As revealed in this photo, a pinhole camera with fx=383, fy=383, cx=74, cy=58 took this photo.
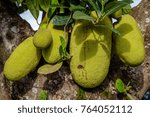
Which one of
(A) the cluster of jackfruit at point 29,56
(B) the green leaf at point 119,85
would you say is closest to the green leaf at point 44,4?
(A) the cluster of jackfruit at point 29,56

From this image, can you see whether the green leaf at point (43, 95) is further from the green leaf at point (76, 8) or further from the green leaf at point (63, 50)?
the green leaf at point (76, 8)

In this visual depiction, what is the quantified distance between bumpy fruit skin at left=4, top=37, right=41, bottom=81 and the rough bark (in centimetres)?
7

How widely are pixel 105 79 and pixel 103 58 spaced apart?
0.48 feet

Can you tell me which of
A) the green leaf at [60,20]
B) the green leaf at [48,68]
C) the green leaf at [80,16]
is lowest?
the green leaf at [48,68]

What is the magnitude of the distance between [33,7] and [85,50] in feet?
1.10

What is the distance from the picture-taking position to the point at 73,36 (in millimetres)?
1334

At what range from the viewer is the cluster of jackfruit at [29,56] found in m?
1.33

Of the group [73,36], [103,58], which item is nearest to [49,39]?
[73,36]

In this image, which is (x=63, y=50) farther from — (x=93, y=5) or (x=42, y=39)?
(x=93, y=5)

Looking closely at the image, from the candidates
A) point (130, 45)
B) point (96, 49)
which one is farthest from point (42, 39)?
point (130, 45)

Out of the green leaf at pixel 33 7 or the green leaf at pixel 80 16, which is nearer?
the green leaf at pixel 80 16

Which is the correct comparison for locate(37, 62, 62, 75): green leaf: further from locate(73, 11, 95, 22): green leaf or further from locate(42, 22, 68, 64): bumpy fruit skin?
locate(73, 11, 95, 22): green leaf

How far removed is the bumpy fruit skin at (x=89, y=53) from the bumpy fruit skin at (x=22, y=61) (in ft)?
0.46

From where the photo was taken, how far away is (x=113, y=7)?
131 cm
